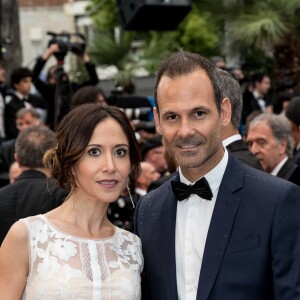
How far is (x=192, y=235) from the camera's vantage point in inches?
131

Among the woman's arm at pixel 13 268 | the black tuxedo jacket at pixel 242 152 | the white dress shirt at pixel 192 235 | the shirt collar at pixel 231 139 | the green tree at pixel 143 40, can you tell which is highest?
the white dress shirt at pixel 192 235

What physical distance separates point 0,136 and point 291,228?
667 cm

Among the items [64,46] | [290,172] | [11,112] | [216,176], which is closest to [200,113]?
[216,176]

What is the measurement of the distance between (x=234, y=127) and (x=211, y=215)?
1.70 metres

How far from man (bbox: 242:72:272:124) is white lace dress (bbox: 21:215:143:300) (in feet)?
23.9

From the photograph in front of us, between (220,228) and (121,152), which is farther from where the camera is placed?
(121,152)

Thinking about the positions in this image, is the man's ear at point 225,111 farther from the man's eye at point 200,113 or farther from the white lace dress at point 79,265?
the white lace dress at point 79,265

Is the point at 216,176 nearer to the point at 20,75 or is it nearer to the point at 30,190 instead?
the point at 30,190

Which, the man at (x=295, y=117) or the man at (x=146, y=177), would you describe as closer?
the man at (x=146, y=177)

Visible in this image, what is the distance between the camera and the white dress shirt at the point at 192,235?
10.7 ft

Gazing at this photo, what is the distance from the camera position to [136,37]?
68.2 ft

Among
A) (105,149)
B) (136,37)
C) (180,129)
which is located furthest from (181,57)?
(136,37)

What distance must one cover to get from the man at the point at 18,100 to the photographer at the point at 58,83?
0.21 metres

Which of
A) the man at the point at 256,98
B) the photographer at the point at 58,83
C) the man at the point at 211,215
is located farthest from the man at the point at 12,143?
the man at the point at 211,215
